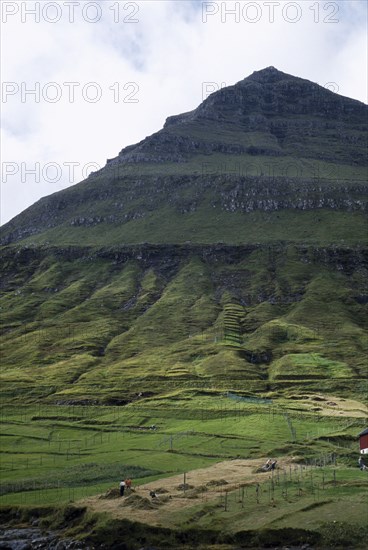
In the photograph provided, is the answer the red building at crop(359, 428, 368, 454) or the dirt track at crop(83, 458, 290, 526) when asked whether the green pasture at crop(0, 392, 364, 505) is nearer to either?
the red building at crop(359, 428, 368, 454)

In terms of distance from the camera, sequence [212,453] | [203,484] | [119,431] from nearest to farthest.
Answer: [203,484] < [212,453] < [119,431]

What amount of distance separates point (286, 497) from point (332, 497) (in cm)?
503

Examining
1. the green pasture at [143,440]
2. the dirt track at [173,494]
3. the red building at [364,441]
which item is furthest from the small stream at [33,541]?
the red building at [364,441]

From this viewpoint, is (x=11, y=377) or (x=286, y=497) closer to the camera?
(x=286, y=497)

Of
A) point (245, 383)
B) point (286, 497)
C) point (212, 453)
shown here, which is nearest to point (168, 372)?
point (245, 383)

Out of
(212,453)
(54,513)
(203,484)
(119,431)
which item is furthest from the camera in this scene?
(119,431)

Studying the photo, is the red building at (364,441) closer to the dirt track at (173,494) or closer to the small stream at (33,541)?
the dirt track at (173,494)

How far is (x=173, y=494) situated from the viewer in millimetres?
78125

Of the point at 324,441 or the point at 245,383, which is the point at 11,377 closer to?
the point at 245,383

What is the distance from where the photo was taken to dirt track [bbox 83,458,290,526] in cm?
7112

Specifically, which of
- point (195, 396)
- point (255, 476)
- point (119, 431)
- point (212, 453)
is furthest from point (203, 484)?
point (195, 396)

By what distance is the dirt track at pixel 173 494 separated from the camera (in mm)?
Result: 71125

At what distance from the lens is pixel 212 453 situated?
10750cm

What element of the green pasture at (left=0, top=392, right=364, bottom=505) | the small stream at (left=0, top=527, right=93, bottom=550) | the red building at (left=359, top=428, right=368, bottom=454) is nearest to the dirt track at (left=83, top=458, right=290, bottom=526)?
the small stream at (left=0, top=527, right=93, bottom=550)
